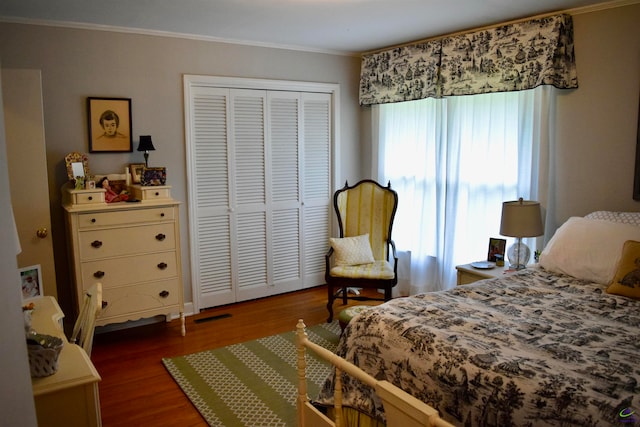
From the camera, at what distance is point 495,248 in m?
3.96

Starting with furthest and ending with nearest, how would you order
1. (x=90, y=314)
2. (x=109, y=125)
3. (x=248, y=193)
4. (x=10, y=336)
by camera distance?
1. (x=248, y=193)
2. (x=109, y=125)
3. (x=90, y=314)
4. (x=10, y=336)

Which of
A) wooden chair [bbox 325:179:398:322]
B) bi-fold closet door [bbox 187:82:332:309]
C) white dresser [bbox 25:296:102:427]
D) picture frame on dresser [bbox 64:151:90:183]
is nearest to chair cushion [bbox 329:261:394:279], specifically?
wooden chair [bbox 325:179:398:322]

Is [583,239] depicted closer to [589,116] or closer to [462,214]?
[589,116]

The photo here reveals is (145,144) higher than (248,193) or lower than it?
higher

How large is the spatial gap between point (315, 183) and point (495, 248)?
6.78 ft

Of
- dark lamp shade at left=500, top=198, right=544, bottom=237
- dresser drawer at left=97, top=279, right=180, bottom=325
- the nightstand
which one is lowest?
dresser drawer at left=97, top=279, right=180, bottom=325

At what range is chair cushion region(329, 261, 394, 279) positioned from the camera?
13.9 ft

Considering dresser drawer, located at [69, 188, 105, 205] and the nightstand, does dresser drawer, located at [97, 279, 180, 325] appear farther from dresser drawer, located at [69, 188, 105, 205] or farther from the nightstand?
the nightstand

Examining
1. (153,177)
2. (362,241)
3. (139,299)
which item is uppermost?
(153,177)

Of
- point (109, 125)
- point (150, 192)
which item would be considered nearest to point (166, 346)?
point (150, 192)

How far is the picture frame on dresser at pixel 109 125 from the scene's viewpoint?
4.00 meters

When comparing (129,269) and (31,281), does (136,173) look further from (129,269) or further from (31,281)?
(31,281)

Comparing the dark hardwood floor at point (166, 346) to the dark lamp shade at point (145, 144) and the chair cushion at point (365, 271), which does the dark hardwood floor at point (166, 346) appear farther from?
the dark lamp shade at point (145, 144)

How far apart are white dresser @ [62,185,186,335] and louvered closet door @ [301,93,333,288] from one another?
1.62m
